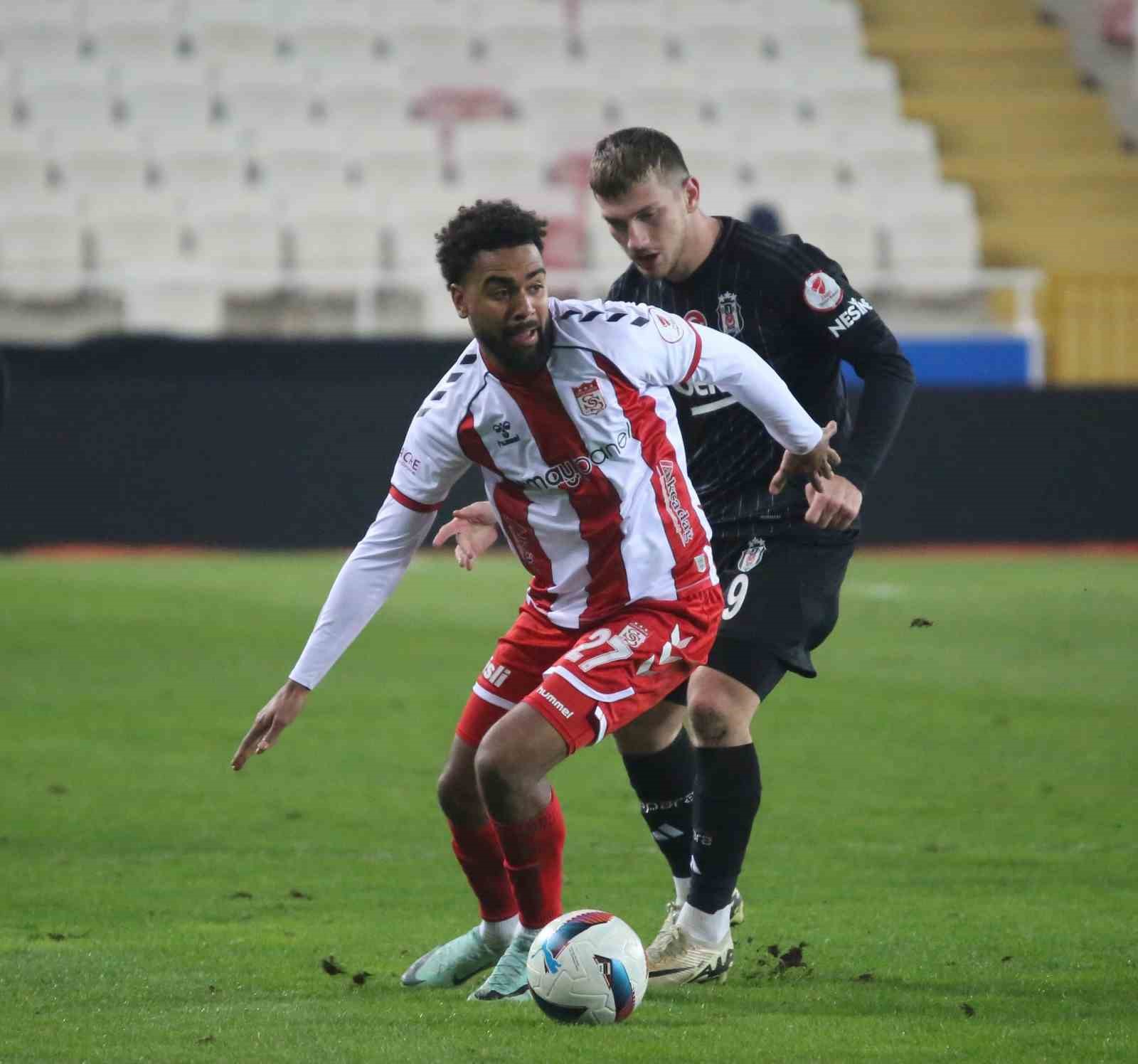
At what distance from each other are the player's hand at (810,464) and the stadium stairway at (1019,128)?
17.4 meters

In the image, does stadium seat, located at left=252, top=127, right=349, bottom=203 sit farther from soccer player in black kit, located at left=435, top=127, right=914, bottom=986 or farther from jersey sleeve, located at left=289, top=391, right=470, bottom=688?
jersey sleeve, located at left=289, top=391, right=470, bottom=688

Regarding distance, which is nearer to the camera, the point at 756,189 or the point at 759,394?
the point at 759,394

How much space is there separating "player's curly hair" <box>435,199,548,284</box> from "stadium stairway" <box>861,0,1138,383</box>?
58.5 ft

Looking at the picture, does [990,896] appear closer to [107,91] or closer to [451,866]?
[451,866]

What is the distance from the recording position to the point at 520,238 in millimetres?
4410

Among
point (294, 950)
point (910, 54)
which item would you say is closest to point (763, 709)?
point (294, 950)

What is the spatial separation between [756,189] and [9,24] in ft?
26.4

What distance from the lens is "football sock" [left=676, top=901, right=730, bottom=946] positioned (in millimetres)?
Result: 4934

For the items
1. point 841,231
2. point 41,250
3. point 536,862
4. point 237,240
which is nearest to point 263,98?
point 237,240

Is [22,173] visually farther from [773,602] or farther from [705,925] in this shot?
[705,925]

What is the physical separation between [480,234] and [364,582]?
2.83 feet

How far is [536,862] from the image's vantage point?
467 centimetres

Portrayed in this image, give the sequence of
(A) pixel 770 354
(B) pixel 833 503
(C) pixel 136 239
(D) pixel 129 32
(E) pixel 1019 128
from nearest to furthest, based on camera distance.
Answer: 1. (B) pixel 833 503
2. (A) pixel 770 354
3. (C) pixel 136 239
4. (D) pixel 129 32
5. (E) pixel 1019 128

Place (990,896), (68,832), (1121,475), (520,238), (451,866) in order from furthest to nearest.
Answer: (1121,475)
(68,832)
(451,866)
(990,896)
(520,238)
